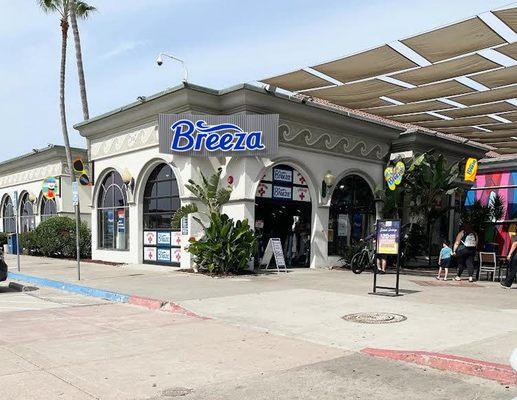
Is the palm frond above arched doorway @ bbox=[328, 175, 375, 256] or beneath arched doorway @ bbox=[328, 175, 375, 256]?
above

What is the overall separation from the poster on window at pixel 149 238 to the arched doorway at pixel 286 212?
158 inches

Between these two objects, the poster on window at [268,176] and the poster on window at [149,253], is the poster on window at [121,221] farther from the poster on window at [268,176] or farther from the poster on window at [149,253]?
the poster on window at [268,176]

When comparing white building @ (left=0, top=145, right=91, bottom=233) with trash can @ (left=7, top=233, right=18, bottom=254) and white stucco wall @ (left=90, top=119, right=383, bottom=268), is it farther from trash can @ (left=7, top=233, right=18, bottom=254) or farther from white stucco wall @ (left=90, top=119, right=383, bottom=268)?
white stucco wall @ (left=90, top=119, right=383, bottom=268)

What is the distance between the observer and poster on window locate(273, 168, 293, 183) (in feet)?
54.2

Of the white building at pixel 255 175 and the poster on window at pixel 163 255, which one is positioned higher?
the white building at pixel 255 175

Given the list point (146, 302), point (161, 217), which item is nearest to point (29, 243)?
point (161, 217)

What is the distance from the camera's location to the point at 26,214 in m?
29.8

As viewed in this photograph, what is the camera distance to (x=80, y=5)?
87.1 ft

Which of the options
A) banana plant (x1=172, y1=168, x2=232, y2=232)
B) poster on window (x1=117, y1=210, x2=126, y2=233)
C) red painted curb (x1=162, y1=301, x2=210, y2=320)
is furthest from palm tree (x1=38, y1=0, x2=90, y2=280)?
red painted curb (x1=162, y1=301, x2=210, y2=320)

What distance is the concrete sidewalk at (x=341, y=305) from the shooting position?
682 centimetres

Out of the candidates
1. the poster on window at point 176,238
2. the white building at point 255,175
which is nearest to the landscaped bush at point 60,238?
the white building at point 255,175

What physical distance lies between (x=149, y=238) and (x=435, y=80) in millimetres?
10803

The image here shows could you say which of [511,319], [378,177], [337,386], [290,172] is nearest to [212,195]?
[290,172]

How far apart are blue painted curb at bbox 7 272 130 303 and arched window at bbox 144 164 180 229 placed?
15.1 feet
